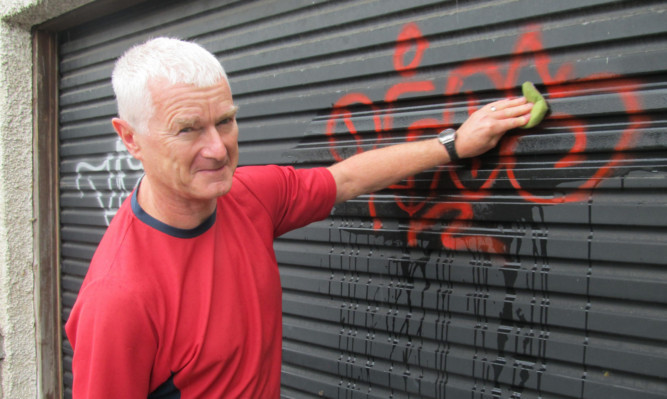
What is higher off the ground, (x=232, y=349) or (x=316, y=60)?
(x=316, y=60)

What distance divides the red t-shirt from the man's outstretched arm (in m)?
0.41

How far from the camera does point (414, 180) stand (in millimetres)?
2441

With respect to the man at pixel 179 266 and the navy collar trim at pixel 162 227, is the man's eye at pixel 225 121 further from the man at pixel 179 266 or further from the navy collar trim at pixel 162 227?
the navy collar trim at pixel 162 227

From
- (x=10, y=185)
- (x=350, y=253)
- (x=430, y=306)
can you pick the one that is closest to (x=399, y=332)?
(x=430, y=306)

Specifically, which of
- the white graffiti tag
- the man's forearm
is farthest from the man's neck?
the white graffiti tag

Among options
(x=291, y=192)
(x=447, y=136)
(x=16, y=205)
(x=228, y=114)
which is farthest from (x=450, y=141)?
(x=16, y=205)

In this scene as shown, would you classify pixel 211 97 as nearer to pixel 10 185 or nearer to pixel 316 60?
pixel 316 60

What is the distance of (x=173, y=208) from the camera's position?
1832 mm

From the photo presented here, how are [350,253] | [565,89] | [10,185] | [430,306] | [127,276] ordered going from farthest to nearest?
[10,185] < [350,253] < [430,306] < [565,89] < [127,276]

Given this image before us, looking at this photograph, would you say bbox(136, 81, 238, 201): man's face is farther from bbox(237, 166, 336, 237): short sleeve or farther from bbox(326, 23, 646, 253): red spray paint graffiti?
bbox(326, 23, 646, 253): red spray paint graffiti

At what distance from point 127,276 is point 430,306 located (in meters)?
1.39

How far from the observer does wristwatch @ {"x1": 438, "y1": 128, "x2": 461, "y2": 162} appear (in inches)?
83.4

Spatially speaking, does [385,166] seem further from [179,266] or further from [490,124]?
[179,266]

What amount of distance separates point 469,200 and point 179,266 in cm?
127
